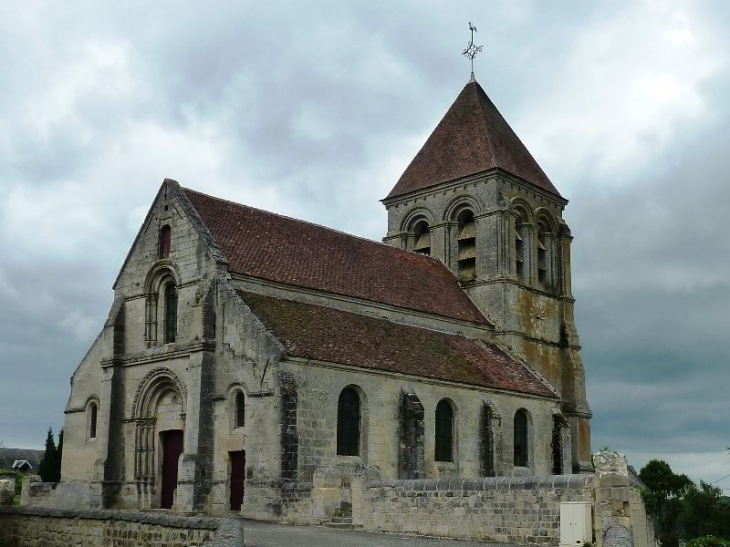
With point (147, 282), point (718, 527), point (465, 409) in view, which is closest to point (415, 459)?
point (465, 409)

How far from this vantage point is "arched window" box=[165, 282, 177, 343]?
94.0 feet

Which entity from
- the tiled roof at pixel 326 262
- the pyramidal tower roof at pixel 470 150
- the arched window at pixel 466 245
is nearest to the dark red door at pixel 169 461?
the tiled roof at pixel 326 262

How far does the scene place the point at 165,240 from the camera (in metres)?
29.4

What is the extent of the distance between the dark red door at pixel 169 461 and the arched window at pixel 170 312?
2.89 m

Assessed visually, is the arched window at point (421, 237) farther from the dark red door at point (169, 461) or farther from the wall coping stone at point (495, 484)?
the wall coping stone at point (495, 484)

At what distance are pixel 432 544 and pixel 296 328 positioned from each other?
35.1 feet

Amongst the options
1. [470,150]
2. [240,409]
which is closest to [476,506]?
[240,409]

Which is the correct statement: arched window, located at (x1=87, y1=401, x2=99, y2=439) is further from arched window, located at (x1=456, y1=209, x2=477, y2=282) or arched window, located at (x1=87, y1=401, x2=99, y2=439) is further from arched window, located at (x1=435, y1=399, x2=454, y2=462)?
arched window, located at (x1=456, y1=209, x2=477, y2=282)

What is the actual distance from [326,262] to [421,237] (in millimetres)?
9547

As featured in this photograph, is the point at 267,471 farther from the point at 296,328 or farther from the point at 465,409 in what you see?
the point at 465,409

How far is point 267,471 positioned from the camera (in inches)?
958

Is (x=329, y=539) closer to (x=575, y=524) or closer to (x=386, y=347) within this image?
(x=575, y=524)

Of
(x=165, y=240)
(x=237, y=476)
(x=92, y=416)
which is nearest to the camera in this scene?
(x=237, y=476)

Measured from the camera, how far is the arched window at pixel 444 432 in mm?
29312
